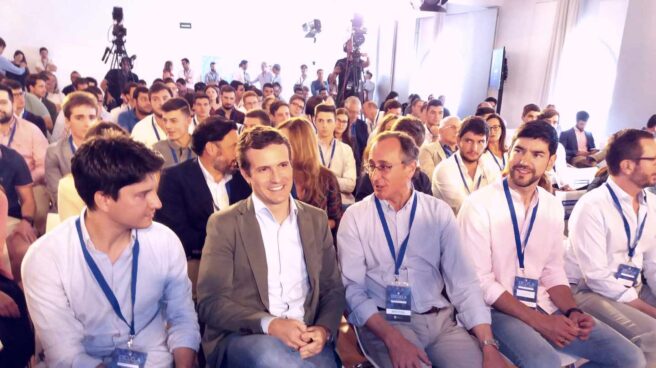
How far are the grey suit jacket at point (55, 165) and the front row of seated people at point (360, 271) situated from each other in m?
1.26

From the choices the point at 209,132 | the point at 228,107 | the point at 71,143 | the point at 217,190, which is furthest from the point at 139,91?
the point at 217,190

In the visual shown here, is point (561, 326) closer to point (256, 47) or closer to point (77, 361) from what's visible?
point (77, 361)

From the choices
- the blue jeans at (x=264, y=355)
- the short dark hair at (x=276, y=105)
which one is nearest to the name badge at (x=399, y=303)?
the blue jeans at (x=264, y=355)

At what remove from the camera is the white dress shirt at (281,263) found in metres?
1.80

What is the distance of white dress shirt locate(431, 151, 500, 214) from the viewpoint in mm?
3182

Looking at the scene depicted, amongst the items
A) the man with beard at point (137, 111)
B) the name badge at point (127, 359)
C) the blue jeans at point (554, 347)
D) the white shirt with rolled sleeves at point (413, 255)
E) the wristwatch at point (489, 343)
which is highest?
the man with beard at point (137, 111)

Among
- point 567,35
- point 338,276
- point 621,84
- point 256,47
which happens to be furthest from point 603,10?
point 256,47

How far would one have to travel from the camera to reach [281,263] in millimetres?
1807

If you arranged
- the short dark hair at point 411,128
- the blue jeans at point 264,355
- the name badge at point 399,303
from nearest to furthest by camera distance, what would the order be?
the blue jeans at point 264,355 < the name badge at point 399,303 < the short dark hair at point 411,128

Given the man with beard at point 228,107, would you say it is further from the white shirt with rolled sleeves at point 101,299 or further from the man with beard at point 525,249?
the white shirt with rolled sleeves at point 101,299

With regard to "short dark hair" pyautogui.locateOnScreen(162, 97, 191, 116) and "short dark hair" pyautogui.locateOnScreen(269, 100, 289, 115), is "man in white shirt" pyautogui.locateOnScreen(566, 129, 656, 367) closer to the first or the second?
"short dark hair" pyautogui.locateOnScreen(162, 97, 191, 116)

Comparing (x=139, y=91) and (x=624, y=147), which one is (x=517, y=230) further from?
(x=139, y=91)

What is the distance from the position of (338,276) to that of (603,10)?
848 cm

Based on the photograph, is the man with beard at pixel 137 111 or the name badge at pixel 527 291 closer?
the name badge at pixel 527 291
